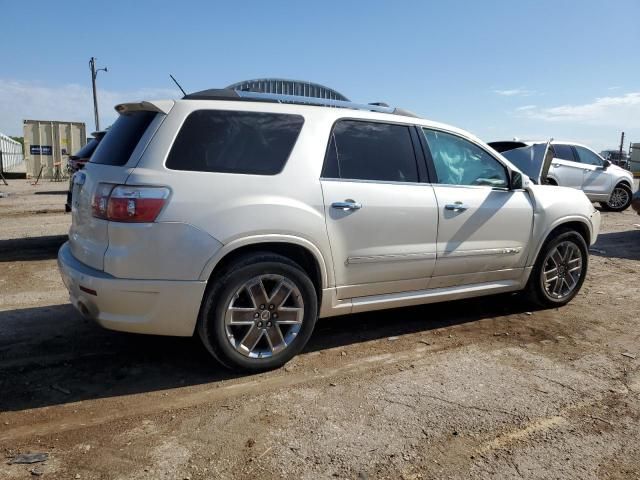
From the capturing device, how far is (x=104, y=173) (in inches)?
137

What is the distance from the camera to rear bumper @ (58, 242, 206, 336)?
3287mm

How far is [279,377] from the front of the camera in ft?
12.1

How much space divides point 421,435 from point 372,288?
138 cm

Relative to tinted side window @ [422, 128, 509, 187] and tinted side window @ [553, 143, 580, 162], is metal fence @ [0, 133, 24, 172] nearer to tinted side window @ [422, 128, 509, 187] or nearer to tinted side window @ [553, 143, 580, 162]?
tinted side window @ [553, 143, 580, 162]

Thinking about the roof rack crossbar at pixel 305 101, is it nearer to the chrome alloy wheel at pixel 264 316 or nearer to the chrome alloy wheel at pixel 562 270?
the chrome alloy wheel at pixel 264 316

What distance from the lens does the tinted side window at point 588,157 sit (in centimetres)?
1353

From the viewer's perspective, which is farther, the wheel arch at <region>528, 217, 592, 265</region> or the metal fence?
the metal fence

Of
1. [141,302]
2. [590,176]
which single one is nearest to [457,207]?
[141,302]

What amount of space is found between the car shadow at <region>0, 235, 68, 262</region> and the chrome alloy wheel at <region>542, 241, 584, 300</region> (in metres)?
6.35

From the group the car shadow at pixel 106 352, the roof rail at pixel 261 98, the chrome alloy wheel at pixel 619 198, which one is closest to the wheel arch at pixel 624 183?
the chrome alloy wheel at pixel 619 198

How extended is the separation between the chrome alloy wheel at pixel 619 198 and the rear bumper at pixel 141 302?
46.0 ft

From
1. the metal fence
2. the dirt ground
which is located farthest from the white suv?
the metal fence

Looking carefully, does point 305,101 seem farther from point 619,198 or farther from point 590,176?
point 619,198

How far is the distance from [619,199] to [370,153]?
42.6ft
